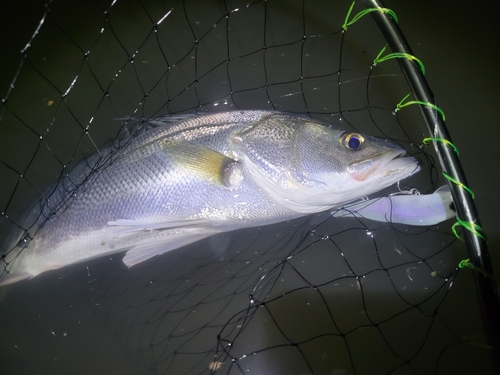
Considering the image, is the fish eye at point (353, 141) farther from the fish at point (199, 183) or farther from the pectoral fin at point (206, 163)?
the pectoral fin at point (206, 163)

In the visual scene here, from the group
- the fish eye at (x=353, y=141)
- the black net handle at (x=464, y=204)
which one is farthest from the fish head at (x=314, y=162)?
the black net handle at (x=464, y=204)

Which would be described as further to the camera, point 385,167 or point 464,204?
point 385,167

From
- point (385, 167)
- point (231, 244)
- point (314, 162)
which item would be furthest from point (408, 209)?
point (231, 244)

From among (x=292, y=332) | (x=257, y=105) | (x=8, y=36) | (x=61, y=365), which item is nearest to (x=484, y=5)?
(x=257, y=105)

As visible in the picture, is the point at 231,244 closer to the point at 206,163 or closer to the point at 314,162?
the point at 206,163

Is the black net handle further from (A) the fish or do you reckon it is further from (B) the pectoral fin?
(B) the pectoral fin

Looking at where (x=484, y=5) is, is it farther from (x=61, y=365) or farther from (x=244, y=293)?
(x=61, y=365)
